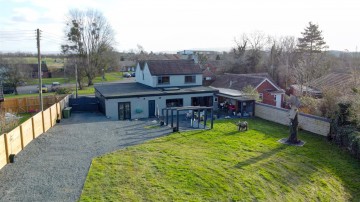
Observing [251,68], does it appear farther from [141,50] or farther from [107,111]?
[141,50]

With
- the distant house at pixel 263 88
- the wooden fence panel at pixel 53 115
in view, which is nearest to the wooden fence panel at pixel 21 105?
the wooden fence panel at pixel 53 115

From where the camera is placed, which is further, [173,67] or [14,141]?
[173,67]

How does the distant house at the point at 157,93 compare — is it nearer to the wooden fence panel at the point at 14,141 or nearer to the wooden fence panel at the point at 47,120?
the wooden fence panel at the point at 47,120

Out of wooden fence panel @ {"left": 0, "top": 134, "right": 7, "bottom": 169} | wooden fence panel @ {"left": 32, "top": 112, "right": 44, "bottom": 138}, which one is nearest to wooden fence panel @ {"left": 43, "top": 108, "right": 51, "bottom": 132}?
wooden fence panel @ {"left": 32, "top": 112, "right": 44, "bottom": 138}

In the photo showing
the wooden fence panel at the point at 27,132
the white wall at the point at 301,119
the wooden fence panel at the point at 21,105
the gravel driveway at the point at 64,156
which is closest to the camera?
the gravel driveway at the point at 64,156

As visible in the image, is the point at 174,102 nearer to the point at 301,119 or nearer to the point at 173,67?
the point at 173,67

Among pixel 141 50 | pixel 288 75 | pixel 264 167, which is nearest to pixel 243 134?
pixel 264 167

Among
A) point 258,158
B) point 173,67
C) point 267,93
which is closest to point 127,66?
point 173,67
